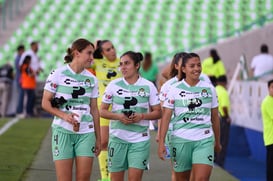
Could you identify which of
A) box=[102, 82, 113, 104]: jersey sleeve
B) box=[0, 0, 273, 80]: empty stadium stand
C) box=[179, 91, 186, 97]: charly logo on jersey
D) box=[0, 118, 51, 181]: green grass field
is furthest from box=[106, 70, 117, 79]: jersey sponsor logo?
box=[0, 0, 273, 80]: empty stadium stand

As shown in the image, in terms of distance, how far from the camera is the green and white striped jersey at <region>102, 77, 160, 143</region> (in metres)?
9.38

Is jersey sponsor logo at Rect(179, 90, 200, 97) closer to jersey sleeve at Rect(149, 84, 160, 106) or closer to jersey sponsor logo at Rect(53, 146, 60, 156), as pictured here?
jersey sleeve at Rect(149, 84, 160, 106)

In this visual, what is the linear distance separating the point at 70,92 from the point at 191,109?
1290 mm

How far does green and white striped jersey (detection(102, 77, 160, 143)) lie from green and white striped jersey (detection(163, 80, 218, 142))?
220 millimetres

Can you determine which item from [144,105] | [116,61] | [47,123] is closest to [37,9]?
[47,123]

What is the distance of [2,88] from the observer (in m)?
26.1

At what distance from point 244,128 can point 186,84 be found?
40.4 feet

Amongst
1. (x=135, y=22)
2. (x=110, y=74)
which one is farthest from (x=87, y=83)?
(x=135, y=22)

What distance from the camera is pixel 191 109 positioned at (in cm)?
918

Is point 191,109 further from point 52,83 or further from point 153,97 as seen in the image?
point 52,83

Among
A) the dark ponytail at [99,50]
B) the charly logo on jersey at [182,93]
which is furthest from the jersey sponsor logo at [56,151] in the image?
the dark ponytail at [99,50]

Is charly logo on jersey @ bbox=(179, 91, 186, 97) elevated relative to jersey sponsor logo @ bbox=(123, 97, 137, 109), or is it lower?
elevated

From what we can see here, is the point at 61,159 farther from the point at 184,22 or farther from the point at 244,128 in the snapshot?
the point at 184,22

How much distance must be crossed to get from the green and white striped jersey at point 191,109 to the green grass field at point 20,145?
3454 mm
